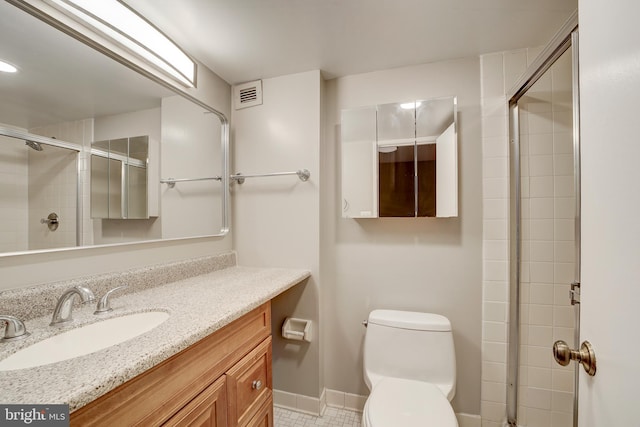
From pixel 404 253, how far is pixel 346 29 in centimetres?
123

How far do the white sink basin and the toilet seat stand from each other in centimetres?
90

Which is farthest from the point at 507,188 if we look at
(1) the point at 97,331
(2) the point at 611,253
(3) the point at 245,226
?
(1) the point at 97,331

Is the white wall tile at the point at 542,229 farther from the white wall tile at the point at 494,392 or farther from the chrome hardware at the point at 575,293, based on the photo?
the white wall tile at the point at 494,392

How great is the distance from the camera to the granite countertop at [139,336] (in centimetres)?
45

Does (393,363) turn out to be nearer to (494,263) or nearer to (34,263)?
(494,263)

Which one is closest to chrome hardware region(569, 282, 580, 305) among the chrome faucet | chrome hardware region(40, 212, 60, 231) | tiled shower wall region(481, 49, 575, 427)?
tiled shower wall region(481, 49, 575, 427)

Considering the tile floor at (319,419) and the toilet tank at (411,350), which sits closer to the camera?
the toilet tank at (411,350)

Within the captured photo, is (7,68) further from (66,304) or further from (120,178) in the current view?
(66,304)

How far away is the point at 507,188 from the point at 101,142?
194cm

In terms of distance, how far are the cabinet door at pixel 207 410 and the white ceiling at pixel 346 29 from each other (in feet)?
4.77

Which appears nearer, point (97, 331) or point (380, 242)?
point (97, 331)

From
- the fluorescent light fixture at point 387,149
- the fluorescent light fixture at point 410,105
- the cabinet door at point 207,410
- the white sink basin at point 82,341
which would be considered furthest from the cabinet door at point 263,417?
the fluorescent light fixture at point 410,105

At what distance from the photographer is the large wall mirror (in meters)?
0.79

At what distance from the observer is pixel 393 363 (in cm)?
134
